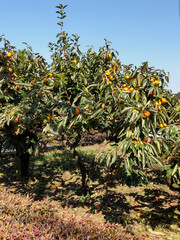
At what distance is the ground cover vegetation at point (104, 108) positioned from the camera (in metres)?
2.22

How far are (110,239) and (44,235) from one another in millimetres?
622

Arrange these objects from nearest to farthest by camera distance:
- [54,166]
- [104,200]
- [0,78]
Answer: [0,78], [104,200], [54,166]

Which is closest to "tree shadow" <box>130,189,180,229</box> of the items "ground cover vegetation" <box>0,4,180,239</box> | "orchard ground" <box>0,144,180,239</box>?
"orchard ground" <box>0,144,180,239</box>

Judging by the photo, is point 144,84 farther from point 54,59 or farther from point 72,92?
point 54,59

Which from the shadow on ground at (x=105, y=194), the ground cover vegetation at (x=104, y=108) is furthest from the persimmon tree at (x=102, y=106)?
the shadow on ground at (x=105, y=194)

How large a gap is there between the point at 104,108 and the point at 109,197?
8.66 ft

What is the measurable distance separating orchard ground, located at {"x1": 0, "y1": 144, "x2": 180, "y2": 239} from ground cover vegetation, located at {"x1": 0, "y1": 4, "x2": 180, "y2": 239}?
0.49 metres

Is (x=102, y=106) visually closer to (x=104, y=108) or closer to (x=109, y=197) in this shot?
(x=104, y=108)

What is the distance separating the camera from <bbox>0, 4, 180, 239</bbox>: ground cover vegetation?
2221mm

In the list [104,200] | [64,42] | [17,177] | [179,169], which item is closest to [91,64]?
[64,42]

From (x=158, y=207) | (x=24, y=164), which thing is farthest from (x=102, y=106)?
(x=24, y=164)

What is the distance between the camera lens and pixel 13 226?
2023 millimetres

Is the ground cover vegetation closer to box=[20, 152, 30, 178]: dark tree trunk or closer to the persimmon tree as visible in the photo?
the persimmon tree

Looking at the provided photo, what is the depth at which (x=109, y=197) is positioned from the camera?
4598mm
